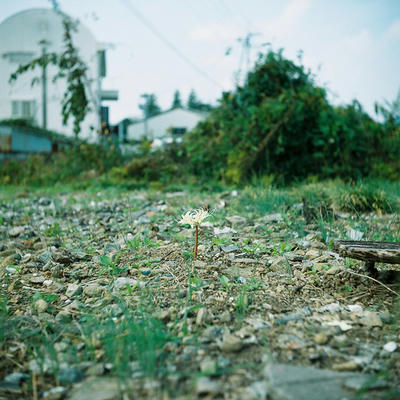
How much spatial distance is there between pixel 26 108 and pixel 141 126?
15.7 meters

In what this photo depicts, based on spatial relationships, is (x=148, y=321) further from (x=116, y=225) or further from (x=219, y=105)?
(x=219, y=105)

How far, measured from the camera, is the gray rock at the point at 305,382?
3.22 ft

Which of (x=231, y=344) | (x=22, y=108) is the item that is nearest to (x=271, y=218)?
(x=231, y=344)

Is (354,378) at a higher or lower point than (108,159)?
lower

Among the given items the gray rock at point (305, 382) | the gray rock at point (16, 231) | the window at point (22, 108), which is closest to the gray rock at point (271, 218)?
the gray rock at point (305, 382)

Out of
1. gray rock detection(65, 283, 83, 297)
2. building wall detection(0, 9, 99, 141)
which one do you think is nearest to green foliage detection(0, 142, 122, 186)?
building wall detection(0, 9, 99, 141)

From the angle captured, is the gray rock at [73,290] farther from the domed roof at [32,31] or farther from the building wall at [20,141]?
the domed roof at [32,31]

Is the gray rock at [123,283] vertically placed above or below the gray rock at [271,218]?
below

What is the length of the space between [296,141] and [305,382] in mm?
4946

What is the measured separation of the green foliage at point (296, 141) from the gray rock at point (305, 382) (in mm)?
4188

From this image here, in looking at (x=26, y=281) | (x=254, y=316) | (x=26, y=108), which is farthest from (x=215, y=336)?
(x=26, y=108)

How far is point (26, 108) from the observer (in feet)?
54.7

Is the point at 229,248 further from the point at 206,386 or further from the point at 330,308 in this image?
the point at 206,386

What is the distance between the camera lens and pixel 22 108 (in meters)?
16.7
